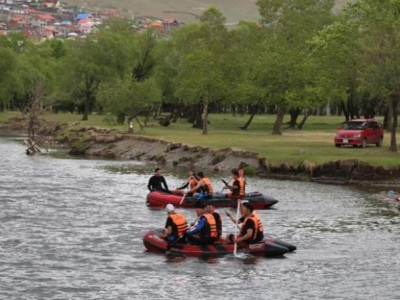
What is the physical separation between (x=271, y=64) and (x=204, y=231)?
183 ft

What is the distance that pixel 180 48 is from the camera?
10944cm

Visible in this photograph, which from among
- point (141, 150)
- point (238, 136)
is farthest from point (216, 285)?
point (238, 136)

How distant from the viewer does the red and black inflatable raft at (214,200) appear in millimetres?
46531

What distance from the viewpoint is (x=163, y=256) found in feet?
110

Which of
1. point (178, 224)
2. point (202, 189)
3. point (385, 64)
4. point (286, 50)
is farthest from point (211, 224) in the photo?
point (286, 50)

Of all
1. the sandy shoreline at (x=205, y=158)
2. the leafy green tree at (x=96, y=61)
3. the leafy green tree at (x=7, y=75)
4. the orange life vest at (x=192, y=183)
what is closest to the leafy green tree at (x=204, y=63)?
the sandy shoreline at (x=205, y=158)

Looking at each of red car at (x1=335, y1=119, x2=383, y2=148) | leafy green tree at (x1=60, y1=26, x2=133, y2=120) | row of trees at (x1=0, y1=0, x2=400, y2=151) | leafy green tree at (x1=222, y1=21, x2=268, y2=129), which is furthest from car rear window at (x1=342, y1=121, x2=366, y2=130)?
leafy green tree at (x1=60, y1=26, x2=133, y2=120)

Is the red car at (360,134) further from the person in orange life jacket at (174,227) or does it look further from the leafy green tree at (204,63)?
the person in orange life jacket at (174,227)

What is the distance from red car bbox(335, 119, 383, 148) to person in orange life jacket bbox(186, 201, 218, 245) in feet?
127

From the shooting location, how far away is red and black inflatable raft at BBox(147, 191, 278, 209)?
4653 cm

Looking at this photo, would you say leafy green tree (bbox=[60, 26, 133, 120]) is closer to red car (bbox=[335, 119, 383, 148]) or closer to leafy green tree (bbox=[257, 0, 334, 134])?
leafy green tree (bbox=[257, 0, 334, 134])

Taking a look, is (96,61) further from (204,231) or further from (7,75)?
(204,231)

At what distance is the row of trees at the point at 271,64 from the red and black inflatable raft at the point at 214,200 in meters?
20.8

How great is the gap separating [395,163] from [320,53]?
28267 millimetres
